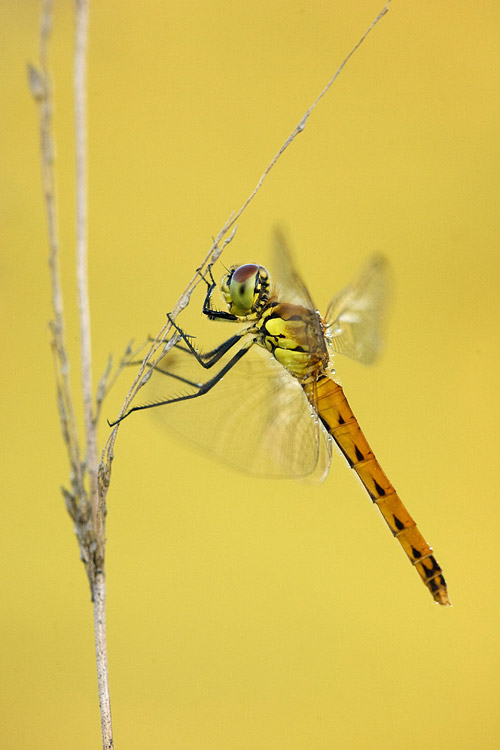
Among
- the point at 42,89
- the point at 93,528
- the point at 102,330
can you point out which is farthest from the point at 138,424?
the point at 42,89

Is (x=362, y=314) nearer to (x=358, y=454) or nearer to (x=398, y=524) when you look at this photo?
(x=358, y=454)

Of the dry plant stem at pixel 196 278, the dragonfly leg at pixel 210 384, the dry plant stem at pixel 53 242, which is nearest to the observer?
the dry plant stem at pixel 53 242

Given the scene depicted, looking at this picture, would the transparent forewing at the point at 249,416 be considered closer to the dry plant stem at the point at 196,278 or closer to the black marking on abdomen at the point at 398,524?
the black marking on abdomen at the point at 398,524

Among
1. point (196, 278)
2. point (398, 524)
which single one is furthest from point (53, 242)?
point (398, 524)

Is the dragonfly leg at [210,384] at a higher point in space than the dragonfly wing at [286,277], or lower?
lower

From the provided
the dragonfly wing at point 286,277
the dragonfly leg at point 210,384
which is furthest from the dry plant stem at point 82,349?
the dragonfly wing at point 286,277

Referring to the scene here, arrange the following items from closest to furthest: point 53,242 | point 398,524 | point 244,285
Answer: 1. point 53,242
2. point 244,285
3. point 398,524

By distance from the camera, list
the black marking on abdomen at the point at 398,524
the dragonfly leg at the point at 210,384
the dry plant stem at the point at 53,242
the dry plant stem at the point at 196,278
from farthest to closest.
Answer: the black marking on abdomen at the point at 398,524
the dragonfly leg at the point at 210,384
the dry plant stem at the point at 196,278
the dry plant stem at the point at 53,242

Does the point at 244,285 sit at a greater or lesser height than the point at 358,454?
greater
